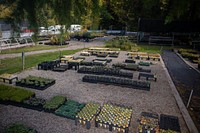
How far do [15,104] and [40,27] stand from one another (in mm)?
5710

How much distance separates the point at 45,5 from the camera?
9.05 feet

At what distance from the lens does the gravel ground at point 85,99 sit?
5.92 metres

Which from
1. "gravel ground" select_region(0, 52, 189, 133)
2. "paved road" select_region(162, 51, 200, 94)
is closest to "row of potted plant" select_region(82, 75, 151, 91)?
"gravel ground" select_region(0, 52, 189, 133)

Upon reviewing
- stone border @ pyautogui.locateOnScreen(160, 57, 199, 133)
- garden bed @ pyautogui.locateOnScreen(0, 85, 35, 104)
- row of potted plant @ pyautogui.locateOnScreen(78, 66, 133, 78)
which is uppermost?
row of potted plant @ pyautogui.locateOnScreen(78, 66, 133, 78)

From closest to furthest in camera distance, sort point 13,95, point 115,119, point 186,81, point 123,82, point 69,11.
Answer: point 69,11
point 115,119
point 13,95
point 123,82
point 186,81

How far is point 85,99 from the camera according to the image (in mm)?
8039

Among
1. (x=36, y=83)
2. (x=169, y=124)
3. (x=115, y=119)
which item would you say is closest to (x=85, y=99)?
(x=115, y=119)

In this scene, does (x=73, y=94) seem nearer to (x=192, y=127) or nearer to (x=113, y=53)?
(x=192, y=127)

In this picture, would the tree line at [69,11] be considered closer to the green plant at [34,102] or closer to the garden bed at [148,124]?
the garden bed at [148,124]

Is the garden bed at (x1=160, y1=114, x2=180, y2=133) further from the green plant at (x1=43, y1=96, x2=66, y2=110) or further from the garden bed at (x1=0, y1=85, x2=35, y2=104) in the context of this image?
the garden bed at (x1=0, y1=85, x2=35, y2=104)

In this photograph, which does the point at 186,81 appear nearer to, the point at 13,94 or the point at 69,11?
the point at 13,94

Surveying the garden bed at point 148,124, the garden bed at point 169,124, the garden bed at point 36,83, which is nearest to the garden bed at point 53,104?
the garden bed at point 36,83

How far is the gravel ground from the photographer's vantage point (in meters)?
5.92

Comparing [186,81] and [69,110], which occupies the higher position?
[186,81]
